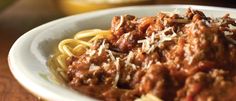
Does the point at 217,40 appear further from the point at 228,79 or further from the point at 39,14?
the point at 39,14

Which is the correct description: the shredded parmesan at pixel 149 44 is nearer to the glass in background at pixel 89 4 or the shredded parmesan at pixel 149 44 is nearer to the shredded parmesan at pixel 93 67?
the shredded parmesan at pixel 93 67

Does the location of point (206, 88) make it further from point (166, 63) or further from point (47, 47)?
point (47, 47)

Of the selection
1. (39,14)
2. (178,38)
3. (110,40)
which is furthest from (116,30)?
(39,14)

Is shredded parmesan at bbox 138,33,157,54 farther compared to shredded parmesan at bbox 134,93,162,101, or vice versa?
shredded parmesan at bbox 138,33,157,54

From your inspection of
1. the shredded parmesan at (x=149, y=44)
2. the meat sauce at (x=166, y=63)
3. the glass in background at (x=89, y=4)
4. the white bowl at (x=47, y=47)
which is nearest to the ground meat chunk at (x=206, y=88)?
the meat sauce at (x=166, y=63)

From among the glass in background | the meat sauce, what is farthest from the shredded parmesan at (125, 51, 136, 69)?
the glass in background

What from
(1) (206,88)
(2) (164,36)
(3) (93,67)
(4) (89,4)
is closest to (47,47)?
(3) (93,67)

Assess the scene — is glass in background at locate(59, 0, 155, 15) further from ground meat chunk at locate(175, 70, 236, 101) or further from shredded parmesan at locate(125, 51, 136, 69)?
ground meat chunk at locate(175, 70, 236, 101)
